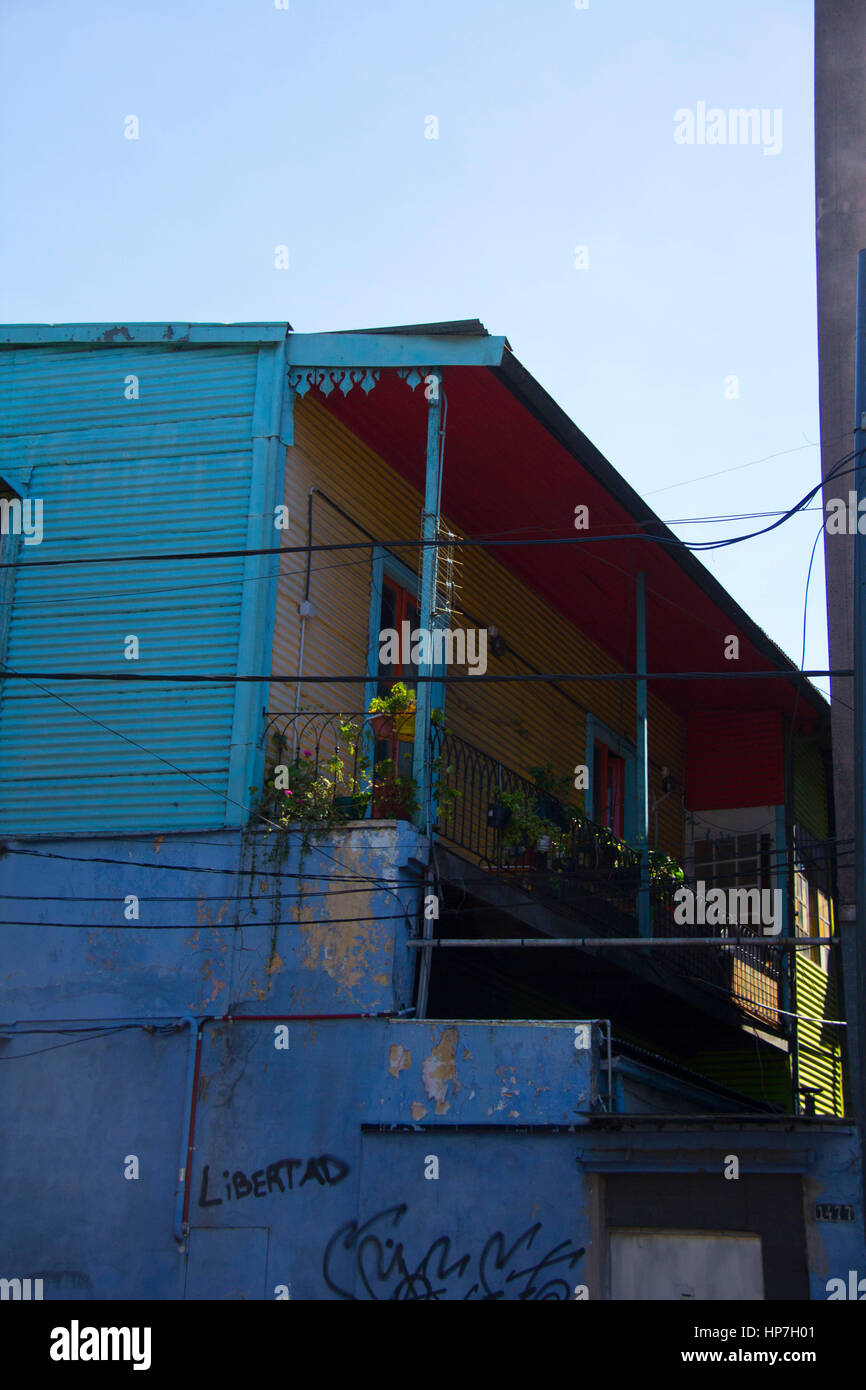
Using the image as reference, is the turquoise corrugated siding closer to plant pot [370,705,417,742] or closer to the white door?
plant pot [370,705,417,742]

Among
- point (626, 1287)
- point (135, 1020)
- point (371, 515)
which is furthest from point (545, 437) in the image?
point (626, 1287)

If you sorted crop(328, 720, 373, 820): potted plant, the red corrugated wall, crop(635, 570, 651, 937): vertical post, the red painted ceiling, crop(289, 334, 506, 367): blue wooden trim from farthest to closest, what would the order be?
1. the red corrugated wall
2. crop(635, 570, 651, 937): vertical post
3. the red painted ceiling
4. crop(289, 334, 506, 367): blue wooden trim
5. crop(328, 720, 373, 820): potted plant

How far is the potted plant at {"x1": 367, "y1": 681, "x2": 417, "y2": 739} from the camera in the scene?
1256 centimetres

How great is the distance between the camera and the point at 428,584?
12.6 meters

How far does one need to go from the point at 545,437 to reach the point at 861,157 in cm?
545

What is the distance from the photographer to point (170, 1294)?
10977mm

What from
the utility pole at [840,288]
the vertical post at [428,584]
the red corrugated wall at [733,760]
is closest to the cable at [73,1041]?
the vertical post at [428,584]

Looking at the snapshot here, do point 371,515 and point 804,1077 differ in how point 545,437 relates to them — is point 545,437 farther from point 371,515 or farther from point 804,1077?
point 804,1077

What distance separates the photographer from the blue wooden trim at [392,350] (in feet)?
42.1

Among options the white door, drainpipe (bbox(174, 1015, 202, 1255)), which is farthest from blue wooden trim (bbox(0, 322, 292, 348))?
the white door

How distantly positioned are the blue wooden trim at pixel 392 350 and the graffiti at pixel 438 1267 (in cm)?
696

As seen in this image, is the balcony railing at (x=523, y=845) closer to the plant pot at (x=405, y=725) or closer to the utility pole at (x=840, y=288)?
the plant pot at (x=405, y=725)

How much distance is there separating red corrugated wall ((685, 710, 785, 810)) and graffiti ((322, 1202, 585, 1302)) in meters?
11.3
